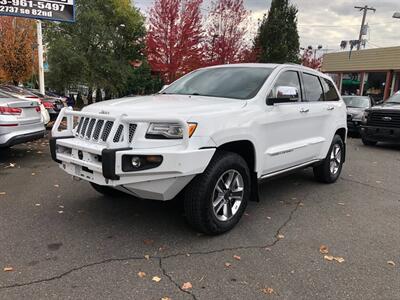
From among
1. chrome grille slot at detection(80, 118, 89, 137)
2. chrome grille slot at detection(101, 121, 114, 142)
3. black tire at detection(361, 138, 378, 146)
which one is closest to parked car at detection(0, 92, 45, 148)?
chrome grille slot at detection(80, 118, 89, 137)

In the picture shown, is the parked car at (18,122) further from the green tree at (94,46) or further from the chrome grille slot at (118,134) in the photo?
the green tree at (94,46)

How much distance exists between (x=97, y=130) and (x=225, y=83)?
1834 millimetres

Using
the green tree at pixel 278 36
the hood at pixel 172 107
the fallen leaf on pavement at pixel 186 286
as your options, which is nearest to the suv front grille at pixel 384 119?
the hood at pixel 172 107

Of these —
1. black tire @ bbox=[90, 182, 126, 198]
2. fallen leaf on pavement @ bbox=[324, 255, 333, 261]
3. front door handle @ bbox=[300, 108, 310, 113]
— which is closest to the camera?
fallen leaf on pavement @ bbox=[324, 255, 333, 261]

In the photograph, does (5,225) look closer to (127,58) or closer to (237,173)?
(237,173)

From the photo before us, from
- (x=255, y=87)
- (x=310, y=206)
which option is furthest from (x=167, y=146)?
(x=310, y=206)

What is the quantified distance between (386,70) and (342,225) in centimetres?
2513

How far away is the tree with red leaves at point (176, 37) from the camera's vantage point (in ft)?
69.2

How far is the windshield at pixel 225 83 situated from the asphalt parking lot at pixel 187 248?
59.0 inches

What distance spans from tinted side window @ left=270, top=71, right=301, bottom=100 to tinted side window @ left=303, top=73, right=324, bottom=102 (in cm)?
25

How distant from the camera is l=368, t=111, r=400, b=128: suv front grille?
424 inches

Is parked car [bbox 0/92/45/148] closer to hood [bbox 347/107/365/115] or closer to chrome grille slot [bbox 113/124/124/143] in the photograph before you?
chrome grille slot [bbox 113/124/124/143]

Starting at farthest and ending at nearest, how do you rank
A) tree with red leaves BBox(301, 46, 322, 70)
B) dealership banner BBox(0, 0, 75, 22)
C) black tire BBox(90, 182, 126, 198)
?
tree with red leaves BBox(301, 46, 322, 70), dealership banner BBox(0, 0, 75, 22), black tire BBox(90, 182, 126, 198)

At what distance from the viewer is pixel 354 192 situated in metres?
6.20
